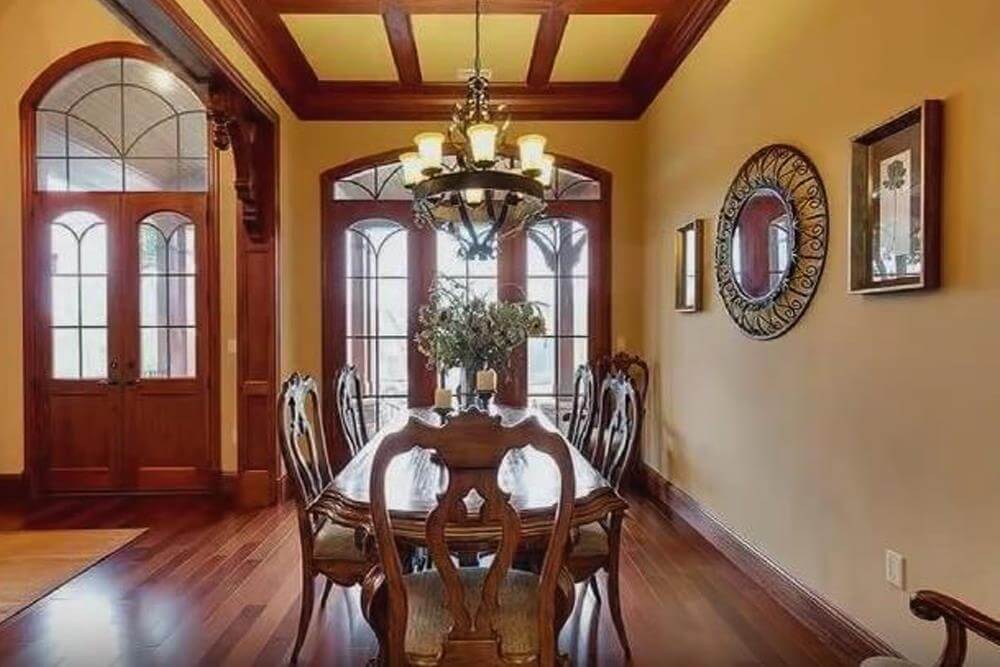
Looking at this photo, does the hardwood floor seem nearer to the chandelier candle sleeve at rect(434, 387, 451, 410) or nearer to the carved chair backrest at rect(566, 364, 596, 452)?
the carved chair backrest at rect(566, 364, 596, 452)

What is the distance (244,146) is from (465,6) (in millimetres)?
1809

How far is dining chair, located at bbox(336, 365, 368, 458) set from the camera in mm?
3740

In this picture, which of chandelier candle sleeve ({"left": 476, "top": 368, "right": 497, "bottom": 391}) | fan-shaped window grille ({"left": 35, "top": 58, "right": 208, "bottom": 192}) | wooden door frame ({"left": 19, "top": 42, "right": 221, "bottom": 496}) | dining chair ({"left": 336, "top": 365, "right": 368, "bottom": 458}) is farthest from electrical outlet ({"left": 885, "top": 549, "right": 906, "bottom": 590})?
fan-shaped window grille ({"left": 35, "top": 58, "right": 208, "bottom": 192})

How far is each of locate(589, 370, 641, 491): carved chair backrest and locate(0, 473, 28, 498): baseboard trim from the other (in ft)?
15.1

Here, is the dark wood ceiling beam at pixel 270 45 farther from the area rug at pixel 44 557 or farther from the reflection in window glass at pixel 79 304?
the area rug at pixel 44 557

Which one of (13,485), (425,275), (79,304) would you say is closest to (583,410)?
(425,275)

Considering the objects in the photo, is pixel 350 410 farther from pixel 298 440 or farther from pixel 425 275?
pixel 425 275

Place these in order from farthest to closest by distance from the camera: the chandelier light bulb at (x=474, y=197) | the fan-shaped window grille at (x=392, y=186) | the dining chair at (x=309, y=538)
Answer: the fan-shaped window grille at (x=392, y=186) → the chandelier light bulb at (x=474, y=197) → the dining chair at (x=309, y=538)

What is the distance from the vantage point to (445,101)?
582cm

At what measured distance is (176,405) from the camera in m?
5.57

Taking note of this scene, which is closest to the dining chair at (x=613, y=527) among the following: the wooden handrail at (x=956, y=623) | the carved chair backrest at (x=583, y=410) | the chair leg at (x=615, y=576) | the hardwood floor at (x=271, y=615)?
the chair leg at (x=615, y=576)

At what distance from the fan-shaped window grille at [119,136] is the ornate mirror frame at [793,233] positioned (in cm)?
397

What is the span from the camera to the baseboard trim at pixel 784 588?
8.88ft

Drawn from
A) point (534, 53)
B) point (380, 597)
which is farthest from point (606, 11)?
point (380, 597)
